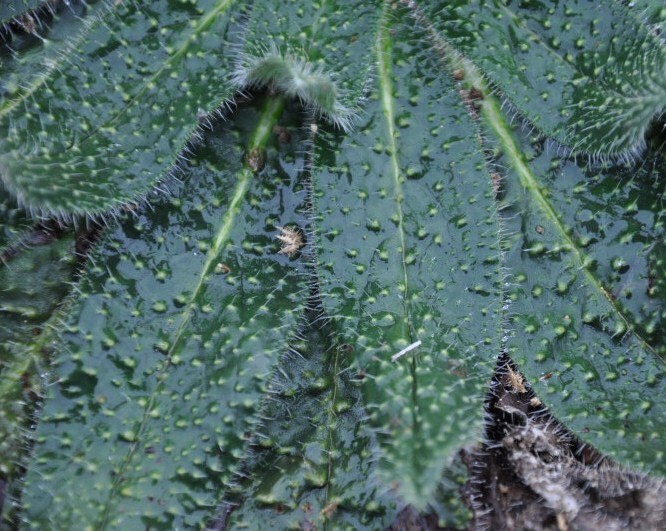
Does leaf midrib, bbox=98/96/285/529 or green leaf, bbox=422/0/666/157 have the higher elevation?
green leaf, bbox=422/0/666/157

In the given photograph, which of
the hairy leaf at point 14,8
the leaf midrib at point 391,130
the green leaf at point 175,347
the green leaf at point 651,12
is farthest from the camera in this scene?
the hairy leaf at point 14,8

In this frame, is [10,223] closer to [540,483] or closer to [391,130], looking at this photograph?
[391,130]

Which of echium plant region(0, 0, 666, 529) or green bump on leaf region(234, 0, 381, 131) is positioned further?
green bump on leaf region(234, 0, 381, 131)

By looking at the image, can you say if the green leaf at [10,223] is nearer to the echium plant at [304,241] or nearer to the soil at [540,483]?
the echium plant at [304,241]

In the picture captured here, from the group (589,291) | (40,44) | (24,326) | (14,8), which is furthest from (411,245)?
(14,8)

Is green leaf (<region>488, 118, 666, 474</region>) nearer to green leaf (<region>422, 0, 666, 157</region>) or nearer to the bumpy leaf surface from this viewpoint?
green leaf (<region>422, 0, 666, 157</region>)

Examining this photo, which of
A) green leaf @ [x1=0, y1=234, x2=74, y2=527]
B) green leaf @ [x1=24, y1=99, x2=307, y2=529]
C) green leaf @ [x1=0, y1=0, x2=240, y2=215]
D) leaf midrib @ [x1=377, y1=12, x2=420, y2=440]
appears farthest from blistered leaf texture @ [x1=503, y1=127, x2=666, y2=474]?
green leaf @ [x1=0, y1=234, x2=74, y2=527]

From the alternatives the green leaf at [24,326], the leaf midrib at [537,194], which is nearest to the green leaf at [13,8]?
the green leaf at [24,326]
